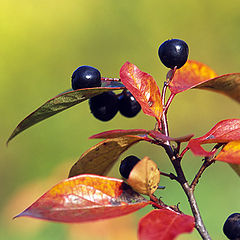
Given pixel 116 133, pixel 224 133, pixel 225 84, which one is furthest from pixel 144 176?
pixel 225 84

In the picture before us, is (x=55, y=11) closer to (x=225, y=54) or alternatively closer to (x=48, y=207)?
(x=225, y=54)

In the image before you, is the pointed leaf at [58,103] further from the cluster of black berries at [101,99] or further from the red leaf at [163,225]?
the red leaf at [163,225]

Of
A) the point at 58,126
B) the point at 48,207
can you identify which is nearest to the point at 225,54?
the point at 58,126

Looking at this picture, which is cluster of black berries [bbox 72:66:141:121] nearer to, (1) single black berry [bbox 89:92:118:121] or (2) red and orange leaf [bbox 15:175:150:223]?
(1) single black berry [bbox 89:92:118:121]

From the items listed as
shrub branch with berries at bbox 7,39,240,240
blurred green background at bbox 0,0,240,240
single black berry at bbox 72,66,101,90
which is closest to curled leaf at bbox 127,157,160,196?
shrub branch with berries at bbox 7,39,240,240

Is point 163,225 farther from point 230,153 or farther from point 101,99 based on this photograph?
point 101,99

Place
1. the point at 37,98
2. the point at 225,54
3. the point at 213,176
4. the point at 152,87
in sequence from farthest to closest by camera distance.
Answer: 1. the point at 225,54
2. the point at 37,98
3. the point at 213,176
4. the point at 152,87
